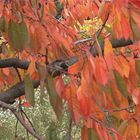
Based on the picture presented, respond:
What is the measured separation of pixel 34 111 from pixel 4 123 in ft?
1.09

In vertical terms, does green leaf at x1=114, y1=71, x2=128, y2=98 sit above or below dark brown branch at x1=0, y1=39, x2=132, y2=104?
below

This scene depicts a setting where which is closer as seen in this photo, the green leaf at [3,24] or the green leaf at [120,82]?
the green leaf at [120,82]

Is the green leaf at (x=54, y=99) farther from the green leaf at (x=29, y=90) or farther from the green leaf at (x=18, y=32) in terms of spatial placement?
the green leaf at (x=18, y=32)

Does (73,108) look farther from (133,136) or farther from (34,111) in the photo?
(34,111)

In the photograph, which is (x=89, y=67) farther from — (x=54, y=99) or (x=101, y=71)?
(x=54, y=99)

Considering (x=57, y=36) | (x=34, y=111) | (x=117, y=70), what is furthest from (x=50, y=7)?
(x=34, y=111)

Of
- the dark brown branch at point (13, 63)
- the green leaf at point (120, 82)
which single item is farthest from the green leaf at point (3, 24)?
the green leaf at point (120, 82)

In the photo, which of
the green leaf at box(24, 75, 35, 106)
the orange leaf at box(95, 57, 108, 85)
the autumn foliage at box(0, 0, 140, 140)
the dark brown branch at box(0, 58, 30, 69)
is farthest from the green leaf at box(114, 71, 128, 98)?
the dark brown branch at box(0, 58, 30, 69)

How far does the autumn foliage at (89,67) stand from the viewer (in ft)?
3.39

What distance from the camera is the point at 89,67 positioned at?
3.29ft

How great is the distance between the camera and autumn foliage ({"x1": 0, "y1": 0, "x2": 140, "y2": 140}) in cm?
103

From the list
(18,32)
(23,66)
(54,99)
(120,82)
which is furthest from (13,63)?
(120,82)

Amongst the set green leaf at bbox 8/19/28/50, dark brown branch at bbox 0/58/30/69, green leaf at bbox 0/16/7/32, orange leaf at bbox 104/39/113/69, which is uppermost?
green leaf at bbox 0/16/7/32

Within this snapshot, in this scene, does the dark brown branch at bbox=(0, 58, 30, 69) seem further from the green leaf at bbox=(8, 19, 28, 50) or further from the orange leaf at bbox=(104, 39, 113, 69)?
the orange leaf at bbox=(104, 39, 113, 69)
